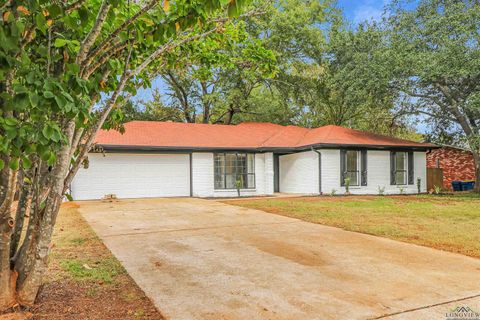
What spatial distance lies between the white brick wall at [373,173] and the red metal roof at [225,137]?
26.1 inches

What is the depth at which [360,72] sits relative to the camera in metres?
19.1

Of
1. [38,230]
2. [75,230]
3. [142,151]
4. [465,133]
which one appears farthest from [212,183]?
[38,230]

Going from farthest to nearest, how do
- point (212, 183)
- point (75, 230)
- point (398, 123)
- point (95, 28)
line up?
point (398, 123), point (212, 183), point (75, 230), point (95, 28)

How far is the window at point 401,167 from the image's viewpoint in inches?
758

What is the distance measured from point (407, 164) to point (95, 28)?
62.9 ft

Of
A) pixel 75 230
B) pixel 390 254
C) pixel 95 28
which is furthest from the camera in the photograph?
pixel 75 230

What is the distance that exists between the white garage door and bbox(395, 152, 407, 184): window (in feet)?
35.2

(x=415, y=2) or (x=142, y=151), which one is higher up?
(x=415, y=2)

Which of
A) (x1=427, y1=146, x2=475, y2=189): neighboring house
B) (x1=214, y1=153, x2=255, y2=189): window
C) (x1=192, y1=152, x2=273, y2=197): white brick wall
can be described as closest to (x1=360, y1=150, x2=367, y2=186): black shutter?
(x1=192, y1=152, x2=273, y2=197): white brick wall

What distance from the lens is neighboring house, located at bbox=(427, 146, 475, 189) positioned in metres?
23.8

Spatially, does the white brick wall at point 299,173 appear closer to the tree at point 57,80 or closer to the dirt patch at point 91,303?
the dirt patch at point 91,303

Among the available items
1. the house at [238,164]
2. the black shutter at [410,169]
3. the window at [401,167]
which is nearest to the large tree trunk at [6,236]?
the house at [238,164]

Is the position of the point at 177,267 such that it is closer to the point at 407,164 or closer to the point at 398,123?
the point at 407,164

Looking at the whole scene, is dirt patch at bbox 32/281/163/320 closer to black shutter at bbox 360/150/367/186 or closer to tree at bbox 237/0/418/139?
black shutter at bbox 360/150/367/186
